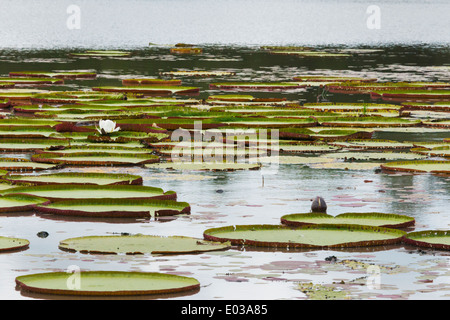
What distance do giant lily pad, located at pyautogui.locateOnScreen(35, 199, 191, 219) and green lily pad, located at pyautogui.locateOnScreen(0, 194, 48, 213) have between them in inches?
4.1

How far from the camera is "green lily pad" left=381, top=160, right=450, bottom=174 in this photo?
1262 cm

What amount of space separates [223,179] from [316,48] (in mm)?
37457

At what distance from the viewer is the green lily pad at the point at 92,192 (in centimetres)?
1052

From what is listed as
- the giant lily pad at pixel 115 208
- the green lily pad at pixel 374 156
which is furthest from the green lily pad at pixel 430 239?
the green lily pad at pixel 374 156

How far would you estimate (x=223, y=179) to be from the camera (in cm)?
1223

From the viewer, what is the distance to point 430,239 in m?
8.75

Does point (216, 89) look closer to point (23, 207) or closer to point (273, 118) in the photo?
point (273, 118)

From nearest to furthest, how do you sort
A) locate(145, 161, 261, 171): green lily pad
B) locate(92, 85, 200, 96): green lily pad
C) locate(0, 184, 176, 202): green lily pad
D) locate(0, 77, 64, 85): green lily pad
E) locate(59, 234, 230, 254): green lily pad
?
1. locate(59, 234, 230, 254): green lily pad
2. locate(0, 184, 176, 202): green lily pad
3. locate(145, 161, 261, 171): green lily pad
4. locate(92, 85, 200, 96): green lily pad
5. locate(0, 77, 64, 85): green lily pad

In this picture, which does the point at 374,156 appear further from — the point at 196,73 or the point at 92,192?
the point at 196,73

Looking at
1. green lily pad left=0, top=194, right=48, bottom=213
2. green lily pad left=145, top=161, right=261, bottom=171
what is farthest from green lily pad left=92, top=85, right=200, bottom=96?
green lily pad left=0, top=194, right=48, bottom=213

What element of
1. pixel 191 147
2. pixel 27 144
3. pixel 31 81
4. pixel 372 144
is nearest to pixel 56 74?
pixel 31 81

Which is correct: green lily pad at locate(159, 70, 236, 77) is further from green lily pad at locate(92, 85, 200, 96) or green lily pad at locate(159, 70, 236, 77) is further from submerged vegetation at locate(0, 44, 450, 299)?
green lily pad at locate(92, 85, 200, 96)

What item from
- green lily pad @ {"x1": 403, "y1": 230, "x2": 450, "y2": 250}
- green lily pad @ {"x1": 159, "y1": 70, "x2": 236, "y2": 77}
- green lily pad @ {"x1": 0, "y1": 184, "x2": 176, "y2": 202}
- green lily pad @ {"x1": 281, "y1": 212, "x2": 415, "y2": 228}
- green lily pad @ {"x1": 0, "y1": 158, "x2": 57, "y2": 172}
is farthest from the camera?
green lily pad @ {"x1": 159, "y1": 70, "x2": 236, "y2": 77}

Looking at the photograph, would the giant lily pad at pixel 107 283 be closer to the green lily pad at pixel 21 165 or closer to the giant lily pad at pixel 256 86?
the green lily pad at pixel 21 165
